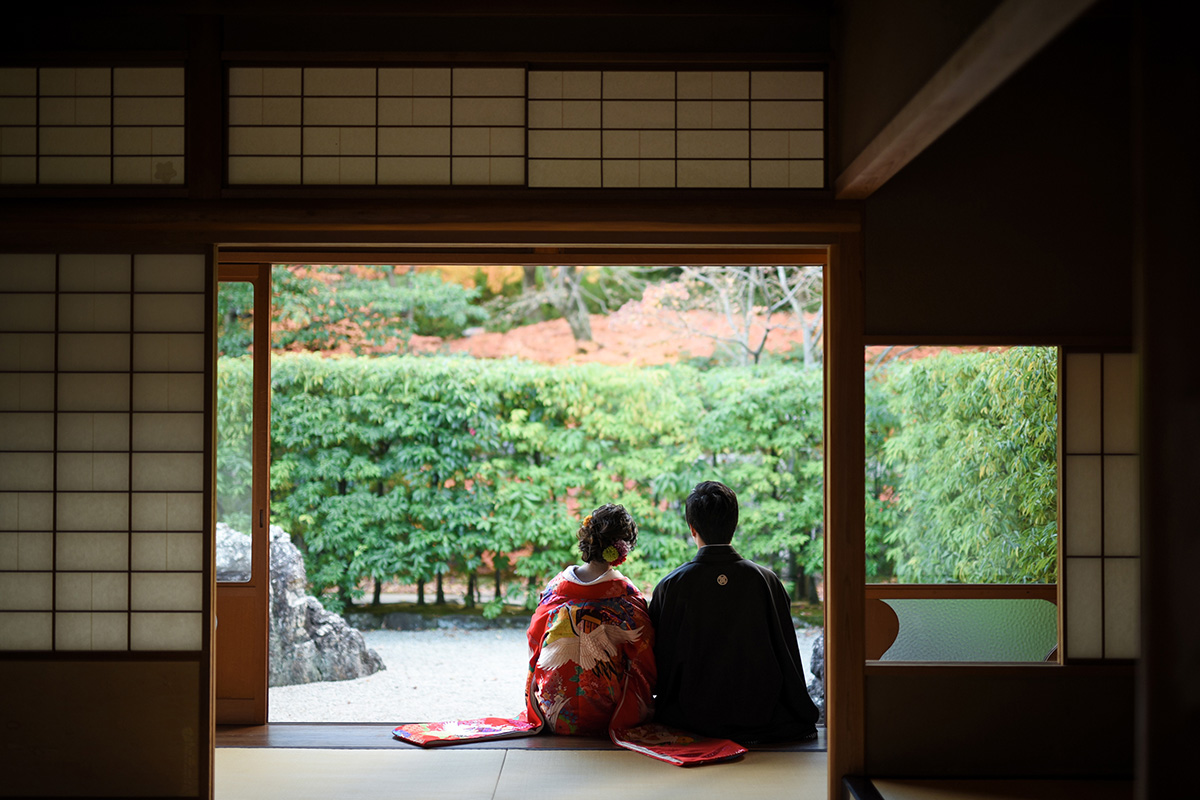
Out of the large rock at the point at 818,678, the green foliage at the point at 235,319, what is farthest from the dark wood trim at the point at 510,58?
the green foliage at the point at 235,319

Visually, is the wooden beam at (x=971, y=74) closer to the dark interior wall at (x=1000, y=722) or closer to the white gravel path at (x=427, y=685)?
the dark interior wall at (x=1000, y=722)

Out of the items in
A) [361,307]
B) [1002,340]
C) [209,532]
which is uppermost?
[361,307]

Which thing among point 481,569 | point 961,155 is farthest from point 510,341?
point 961,155

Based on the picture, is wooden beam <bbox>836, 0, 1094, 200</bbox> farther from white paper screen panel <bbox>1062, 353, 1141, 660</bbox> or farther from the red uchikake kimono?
the red uchikake kimono

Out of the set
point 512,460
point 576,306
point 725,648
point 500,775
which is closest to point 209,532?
Result: point 500,775

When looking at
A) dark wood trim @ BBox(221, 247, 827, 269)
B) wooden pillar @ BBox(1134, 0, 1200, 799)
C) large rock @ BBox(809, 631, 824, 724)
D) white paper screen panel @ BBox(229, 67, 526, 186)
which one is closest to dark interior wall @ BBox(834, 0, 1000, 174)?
wooden pillar @ BBox(1134, 0, 1200, 799)

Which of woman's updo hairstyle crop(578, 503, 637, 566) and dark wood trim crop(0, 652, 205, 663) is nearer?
dark wood trim crop(0, 652, 205, 663)

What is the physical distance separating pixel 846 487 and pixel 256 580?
2.67 meters

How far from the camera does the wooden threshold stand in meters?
3.48

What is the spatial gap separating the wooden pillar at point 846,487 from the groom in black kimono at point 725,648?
602 millimetres

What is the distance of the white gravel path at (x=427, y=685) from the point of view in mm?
4863

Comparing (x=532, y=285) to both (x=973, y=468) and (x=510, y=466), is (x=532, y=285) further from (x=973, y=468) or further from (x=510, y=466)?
(x=973, y=468)

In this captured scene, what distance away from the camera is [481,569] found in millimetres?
7199

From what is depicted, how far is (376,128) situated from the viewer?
306cm
